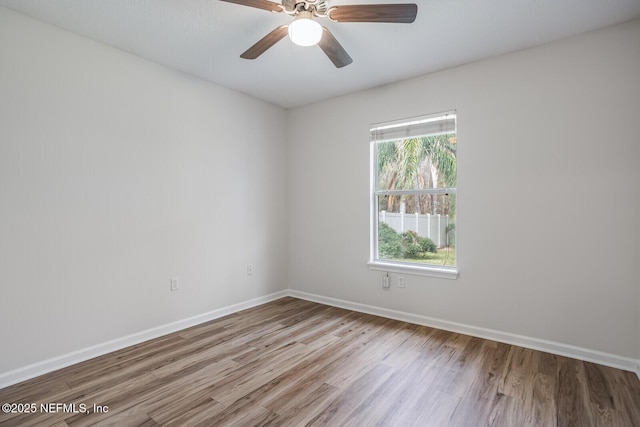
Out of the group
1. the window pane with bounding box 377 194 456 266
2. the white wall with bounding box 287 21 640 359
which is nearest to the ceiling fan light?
the white wall with bounding box 287 21 640 359

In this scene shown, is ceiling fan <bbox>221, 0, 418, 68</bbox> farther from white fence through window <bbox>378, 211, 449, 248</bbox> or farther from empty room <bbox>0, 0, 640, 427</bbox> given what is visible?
white fence through window <bbox>378, 211, 449, 248</bbox>

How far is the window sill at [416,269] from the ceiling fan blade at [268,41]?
7.89ft

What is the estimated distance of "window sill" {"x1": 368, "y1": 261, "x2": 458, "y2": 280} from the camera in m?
3.13

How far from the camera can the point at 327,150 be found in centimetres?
400

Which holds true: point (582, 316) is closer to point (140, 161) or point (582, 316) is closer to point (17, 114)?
point (140, 161)

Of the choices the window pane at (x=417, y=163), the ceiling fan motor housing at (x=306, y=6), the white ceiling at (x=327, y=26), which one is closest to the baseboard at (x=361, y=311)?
the window pane at (x=417, y=163)

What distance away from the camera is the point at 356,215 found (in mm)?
3773

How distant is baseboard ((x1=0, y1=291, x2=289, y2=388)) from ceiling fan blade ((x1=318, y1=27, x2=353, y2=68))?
2737 millimetres

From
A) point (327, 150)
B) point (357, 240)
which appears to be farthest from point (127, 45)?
point (357, 240)

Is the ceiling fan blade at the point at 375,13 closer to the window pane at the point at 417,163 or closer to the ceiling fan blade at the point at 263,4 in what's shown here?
the ceiling fan blade at the point at 263,4

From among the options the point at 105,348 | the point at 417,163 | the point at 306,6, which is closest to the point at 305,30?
the point at 306,6

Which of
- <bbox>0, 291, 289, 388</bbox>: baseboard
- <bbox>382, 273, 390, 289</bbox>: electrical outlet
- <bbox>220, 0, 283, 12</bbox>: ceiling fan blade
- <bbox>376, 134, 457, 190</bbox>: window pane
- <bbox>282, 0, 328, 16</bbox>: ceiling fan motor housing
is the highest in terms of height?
<bbox>282, 0, 328, 16</bbox>: ceiling fan motor housing

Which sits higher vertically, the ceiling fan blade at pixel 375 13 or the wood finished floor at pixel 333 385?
the ceiling fan blade at pixel 375 13

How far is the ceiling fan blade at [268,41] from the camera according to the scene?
2.09m
